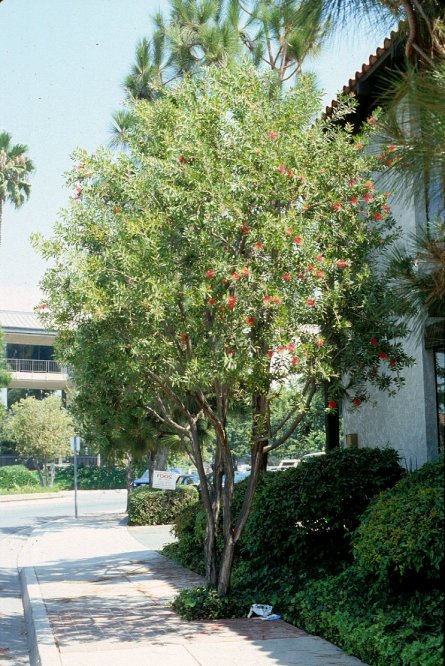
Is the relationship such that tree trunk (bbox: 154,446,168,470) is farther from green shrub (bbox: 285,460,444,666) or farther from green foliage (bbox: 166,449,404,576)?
green shrub (bbox: 285,460,444,666)

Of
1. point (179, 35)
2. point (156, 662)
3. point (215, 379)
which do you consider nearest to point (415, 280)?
point (215, 379)

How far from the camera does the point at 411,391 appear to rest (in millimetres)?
12148

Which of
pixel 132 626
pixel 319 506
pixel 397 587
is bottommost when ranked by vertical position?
pixel 132 626

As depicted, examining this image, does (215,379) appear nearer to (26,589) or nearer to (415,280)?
(415,280)

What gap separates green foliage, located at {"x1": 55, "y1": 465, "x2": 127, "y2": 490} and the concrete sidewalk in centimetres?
3375

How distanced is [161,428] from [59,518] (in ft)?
32.6

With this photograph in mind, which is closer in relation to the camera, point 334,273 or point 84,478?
point 334,273

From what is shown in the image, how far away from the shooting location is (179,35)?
18266mm

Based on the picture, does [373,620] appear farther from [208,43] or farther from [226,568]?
[208,43]

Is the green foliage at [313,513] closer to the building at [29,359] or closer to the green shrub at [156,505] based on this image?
the green shrub at [156,505]

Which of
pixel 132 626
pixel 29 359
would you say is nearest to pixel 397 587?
pixel 132 626

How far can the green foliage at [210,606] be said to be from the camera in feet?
31.7

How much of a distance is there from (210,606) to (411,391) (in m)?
4.45

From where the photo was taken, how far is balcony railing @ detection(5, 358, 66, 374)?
55.6m
